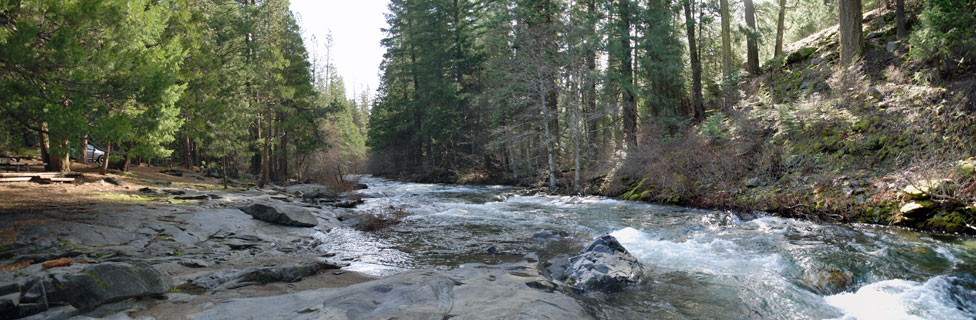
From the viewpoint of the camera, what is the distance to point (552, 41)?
20312 millimetres

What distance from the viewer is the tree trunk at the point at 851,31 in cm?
1405

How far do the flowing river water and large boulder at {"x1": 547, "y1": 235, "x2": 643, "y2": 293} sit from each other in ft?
0.69

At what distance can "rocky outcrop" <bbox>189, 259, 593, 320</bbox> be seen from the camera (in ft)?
13.1

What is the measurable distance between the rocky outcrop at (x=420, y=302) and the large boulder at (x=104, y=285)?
903mm

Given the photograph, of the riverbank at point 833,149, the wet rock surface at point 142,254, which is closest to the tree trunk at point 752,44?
the riverbank at point 833,149

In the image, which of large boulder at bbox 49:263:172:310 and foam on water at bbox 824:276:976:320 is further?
foam on water at bbox 824:276:976:320

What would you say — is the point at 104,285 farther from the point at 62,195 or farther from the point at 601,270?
the point at 62,195

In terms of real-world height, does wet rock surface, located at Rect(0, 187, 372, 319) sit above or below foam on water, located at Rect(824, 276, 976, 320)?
above

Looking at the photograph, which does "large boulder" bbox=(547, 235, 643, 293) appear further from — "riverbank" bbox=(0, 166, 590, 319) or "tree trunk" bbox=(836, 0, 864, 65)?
"tree trunk" bbox=(836, 0, 864, 65)

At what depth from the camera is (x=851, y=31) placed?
14.1 metres

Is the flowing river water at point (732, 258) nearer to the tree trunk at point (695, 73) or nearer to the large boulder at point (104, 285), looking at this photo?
the large boulder at point (104, 285)

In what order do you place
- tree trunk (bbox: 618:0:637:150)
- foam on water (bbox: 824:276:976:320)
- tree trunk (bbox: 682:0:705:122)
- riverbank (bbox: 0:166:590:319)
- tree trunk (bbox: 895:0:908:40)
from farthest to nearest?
tree trunk (bbox: 618:0:637:150)
tree trunk (bbox: 682:0:705:122)
tree trunk (bbox: 895:0:908:40)
foam on water (bbox: 824:276:976:320)
riverbank (bbox: 0:166:590:319)

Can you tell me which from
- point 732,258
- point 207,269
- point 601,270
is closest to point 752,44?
point 732,258

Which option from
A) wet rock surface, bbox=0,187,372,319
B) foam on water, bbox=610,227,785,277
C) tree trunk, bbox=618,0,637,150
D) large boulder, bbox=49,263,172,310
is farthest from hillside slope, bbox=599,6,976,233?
large boulder, bbox=49,263,172,310
